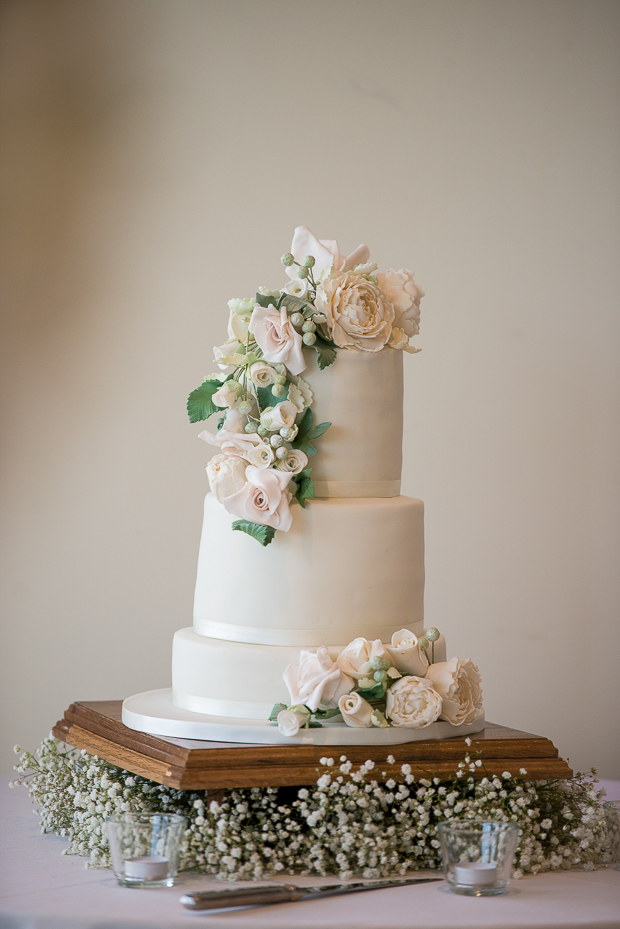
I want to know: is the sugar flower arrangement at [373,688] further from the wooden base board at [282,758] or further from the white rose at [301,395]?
the white rose at [301,395]

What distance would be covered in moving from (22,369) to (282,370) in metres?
1.67

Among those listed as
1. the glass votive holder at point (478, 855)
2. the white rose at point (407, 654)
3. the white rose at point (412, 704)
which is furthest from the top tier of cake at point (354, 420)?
the glass votive holder at point (478, 855)

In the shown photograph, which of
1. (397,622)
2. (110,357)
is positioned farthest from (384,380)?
(110,357)

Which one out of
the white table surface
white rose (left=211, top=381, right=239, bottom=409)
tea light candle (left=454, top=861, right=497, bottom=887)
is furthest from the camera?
white rose (left=211, top=381, right=239, bottom=409)

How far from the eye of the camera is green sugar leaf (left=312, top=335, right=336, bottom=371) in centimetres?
243

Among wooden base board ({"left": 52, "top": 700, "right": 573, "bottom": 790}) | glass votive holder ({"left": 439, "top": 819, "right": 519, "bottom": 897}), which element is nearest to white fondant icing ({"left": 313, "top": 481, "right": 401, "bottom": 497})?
wooden base board ({"left": 52, "top": 700, "right": 573, "bottom": 790})

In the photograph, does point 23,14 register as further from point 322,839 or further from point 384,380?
point 322,839

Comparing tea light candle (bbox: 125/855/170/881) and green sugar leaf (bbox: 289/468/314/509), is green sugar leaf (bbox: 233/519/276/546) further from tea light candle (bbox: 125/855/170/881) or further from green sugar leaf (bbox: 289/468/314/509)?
tea light candle (bbox: 125/855/170/881)

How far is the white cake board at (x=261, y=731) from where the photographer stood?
7.30 feet

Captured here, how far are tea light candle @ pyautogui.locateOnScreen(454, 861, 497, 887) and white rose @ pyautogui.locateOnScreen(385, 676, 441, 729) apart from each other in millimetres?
347

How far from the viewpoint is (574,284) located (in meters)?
3.75

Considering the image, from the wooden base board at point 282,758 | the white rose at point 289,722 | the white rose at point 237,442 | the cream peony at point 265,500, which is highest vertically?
the white rose at point 237,442

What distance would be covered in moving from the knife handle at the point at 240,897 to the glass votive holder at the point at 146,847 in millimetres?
101

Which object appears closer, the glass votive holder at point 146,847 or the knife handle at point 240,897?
the knife handle at point 240,897
